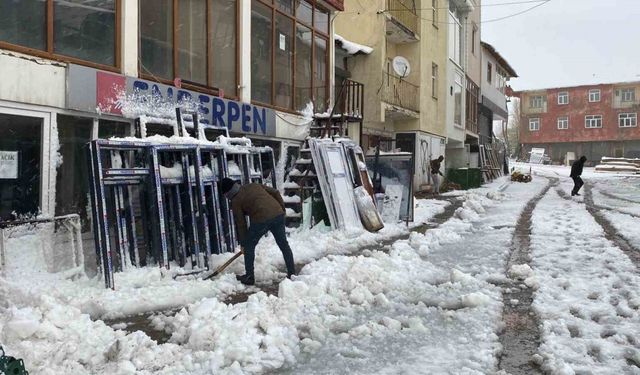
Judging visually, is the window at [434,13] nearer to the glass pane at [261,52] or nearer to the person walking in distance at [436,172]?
the person walking in distance at [436,172]

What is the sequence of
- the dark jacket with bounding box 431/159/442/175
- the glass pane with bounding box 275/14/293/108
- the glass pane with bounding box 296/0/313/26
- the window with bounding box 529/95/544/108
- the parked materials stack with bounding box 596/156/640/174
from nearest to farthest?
the glass pane with bounding box 275/14/293/108
the glass pane with bounding box 296/0/313/26
the dark jacket with bounding box 431/159/442/175
the parked materials stack with bounding box 596/156/640/174
the window with bounding box 529/95/544/108

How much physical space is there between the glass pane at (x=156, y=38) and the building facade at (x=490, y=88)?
25716mm

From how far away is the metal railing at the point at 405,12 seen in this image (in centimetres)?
1833

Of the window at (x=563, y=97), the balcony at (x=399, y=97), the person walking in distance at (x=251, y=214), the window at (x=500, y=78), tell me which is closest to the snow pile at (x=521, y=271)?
the person walking in distance at (x=251, y=214)

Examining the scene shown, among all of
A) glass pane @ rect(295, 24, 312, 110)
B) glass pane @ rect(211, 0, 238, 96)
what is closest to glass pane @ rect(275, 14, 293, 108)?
glass pane @ rect(295, 24, 312, 110)

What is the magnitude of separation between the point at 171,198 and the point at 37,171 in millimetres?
1555

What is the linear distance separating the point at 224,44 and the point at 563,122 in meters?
52.4

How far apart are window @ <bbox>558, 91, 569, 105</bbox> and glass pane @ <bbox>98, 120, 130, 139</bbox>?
2192 inches

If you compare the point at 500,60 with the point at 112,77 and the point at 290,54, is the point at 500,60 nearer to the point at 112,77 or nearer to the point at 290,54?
the point at 290,54

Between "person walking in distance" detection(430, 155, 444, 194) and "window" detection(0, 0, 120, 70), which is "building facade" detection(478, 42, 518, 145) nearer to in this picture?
"person walking in distance" detection(430, 155, 444, 194)

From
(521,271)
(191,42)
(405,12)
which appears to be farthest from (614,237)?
(405,12)

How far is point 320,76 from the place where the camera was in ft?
42.2

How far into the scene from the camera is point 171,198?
21.7 ft

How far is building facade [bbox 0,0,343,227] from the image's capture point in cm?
591
